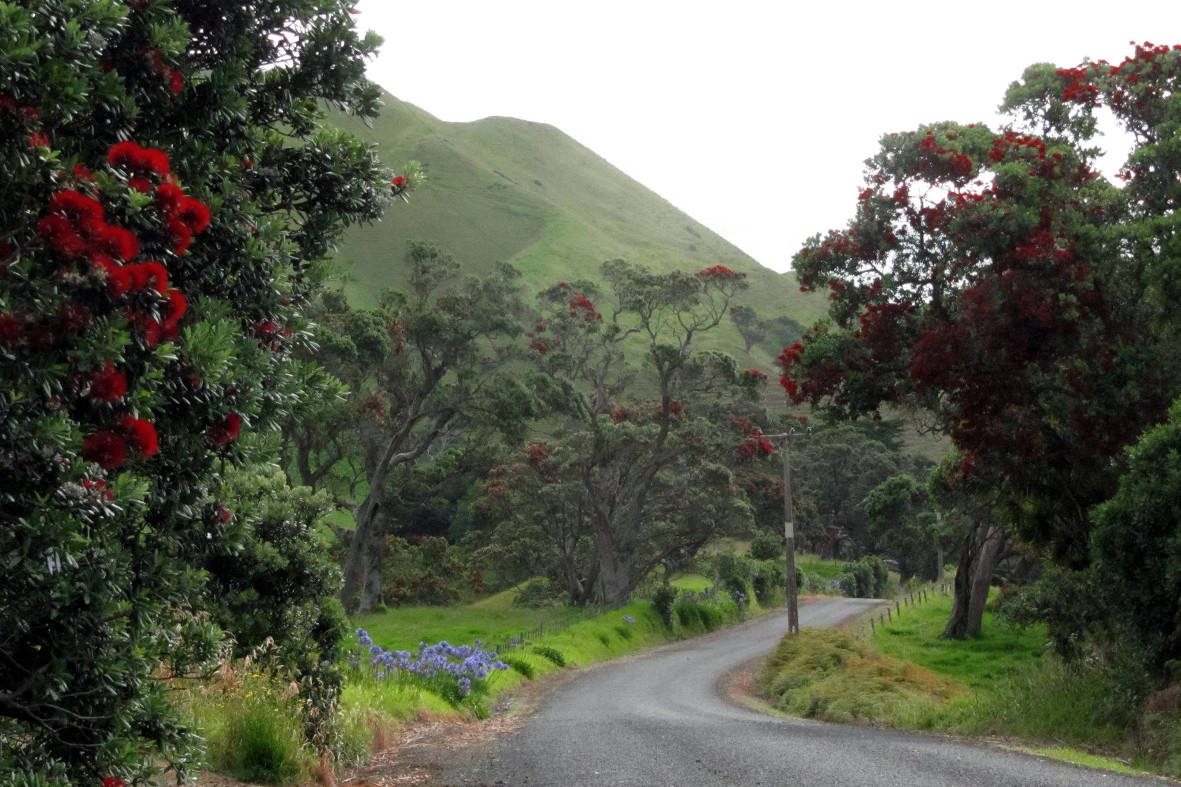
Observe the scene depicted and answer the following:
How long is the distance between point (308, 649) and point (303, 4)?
7150 millimetres

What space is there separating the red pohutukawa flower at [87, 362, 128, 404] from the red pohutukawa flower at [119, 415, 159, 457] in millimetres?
171

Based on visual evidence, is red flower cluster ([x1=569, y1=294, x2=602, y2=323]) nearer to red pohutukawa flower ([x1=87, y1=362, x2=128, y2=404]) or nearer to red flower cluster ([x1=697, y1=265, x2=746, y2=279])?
red flower cluster ([x1=697, y1=265, x2=746, y2=279])

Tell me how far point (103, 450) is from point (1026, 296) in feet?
43.1

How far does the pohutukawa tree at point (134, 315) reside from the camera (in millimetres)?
3906

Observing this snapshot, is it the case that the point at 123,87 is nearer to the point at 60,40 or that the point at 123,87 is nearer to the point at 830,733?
the point at 60,40

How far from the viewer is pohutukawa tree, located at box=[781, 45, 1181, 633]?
14539mm

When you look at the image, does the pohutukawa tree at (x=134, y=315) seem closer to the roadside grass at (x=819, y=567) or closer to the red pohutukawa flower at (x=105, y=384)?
the red pohutukawa flower at (x=105, y=384)

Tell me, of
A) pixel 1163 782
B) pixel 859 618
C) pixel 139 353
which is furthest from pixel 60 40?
pixel 859 618

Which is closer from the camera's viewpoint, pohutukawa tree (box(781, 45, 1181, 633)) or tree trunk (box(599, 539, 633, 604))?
pohutukawa tree (box(781, 45, 1181, 633))

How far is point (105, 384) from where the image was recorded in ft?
13.0

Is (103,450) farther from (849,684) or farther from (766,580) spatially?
(766,580)

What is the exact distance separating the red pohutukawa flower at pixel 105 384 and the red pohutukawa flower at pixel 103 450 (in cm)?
17

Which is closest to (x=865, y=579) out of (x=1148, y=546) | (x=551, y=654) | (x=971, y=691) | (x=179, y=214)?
(x=551, y=654)

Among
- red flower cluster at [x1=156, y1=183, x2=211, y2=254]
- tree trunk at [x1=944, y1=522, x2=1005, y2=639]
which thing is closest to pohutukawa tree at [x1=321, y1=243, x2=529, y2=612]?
tree trunk at [x1=944, y1=522, x2=1005, y2=639]
